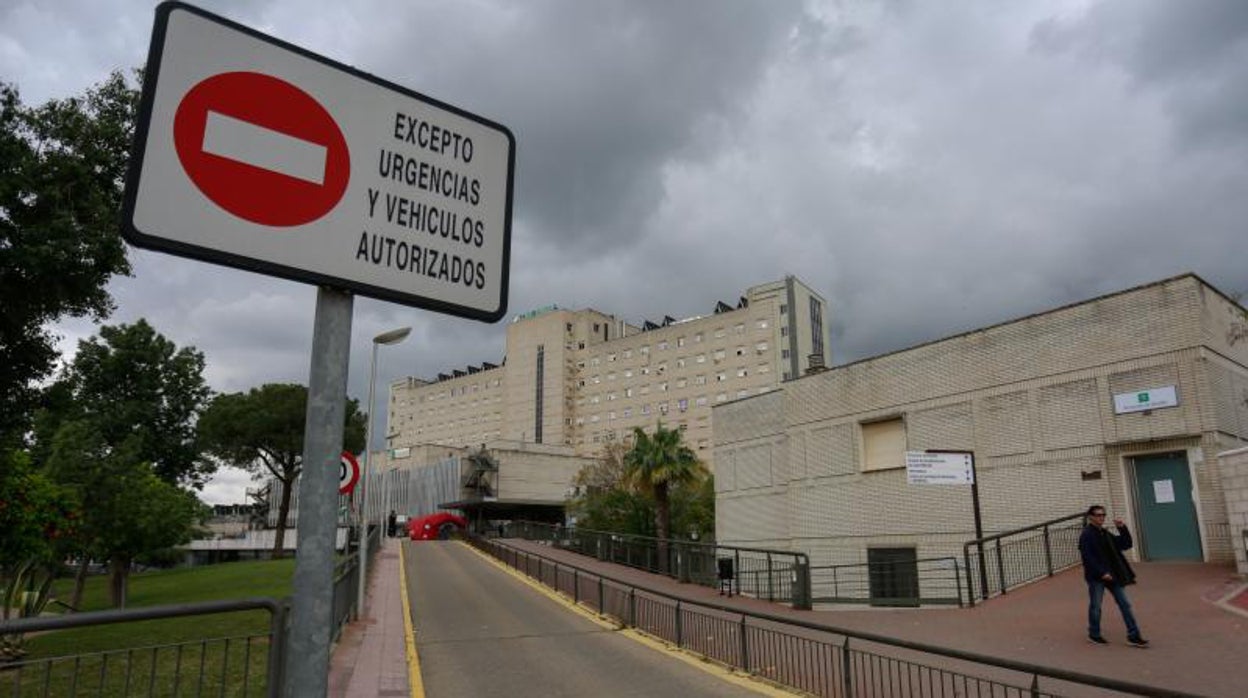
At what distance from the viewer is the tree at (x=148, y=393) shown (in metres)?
47.1

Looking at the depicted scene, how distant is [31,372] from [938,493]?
24980mm

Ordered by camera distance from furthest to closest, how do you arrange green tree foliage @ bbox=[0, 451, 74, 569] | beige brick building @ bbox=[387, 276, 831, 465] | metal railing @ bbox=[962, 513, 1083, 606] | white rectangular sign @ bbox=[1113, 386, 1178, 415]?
beige brick building @ bbox=[387, 276, 831, 465], white rectangular sign @ bbox=[1113, 386, 1178, 415], metal railing @ bbox=[962, 513, 1083, 606], green tree foliage @ bbox=[0, 451, 74, 569]

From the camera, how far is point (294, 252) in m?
2.04

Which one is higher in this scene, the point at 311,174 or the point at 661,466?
the point at 661,466

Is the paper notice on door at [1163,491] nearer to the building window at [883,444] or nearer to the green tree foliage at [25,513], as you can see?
the building window at [883,444]

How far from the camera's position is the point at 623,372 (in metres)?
111

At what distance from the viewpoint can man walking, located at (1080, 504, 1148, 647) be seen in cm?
1063

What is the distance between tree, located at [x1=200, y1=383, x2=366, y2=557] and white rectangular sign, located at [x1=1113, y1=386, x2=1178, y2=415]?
45.9 meters

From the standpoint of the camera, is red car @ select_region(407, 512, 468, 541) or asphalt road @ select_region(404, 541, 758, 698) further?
red car @ select_region(407, 512, 468, 541)

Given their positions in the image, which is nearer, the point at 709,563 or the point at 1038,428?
the point at 1038,428

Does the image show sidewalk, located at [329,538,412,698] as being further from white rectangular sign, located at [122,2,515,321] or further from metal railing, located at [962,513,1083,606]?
metal railing, located at [962,513,1083,606]

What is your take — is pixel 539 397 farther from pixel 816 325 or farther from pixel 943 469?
pixel 943 469

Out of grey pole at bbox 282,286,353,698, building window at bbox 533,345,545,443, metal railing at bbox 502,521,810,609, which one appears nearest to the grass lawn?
grey pole at bbox 282,286,353,698

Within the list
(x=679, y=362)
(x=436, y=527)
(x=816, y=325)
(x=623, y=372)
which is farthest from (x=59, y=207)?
(x=623, y=372)
